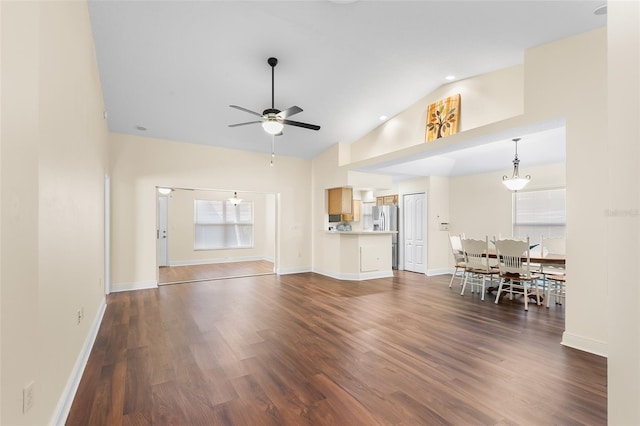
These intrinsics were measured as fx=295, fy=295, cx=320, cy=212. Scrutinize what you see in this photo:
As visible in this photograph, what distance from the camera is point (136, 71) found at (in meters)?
4.08

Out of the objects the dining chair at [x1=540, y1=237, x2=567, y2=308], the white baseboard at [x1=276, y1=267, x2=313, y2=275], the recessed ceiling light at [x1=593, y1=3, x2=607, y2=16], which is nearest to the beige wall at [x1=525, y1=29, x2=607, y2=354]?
the recessed ceiling light at [x1=593, y1=3, x2=607, y2=16]

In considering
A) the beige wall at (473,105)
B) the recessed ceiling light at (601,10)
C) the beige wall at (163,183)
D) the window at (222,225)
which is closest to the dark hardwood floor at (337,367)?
the beige wall at (163,183)

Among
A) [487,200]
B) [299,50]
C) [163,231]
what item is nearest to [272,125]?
[299,50]

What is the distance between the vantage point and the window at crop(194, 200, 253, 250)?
9.51m

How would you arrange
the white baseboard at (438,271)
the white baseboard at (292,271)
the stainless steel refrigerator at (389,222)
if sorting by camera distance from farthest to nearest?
1. the stainless steel refrigerator at (389,222)
2. the white baseboard at (292,271)
3. the white baseboard at (438,271)

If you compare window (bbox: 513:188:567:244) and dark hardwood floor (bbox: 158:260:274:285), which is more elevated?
window (bbox: 513:188:567:244)

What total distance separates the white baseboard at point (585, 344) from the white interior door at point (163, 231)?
9.08 metres

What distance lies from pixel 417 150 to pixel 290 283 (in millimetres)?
3750

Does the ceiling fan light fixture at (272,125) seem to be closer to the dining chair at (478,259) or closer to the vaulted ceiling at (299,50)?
the vaulted ceiling at (299,50)

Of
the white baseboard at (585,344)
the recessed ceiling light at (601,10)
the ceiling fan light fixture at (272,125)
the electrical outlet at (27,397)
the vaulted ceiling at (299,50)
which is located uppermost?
the vaulted ceiling at (299,50)

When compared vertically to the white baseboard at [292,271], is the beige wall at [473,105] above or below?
above

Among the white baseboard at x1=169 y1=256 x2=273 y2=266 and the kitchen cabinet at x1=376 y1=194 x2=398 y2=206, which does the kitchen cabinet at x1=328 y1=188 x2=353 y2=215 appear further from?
the white baseboard at x1=169 y1=256 x2=273 y2=266

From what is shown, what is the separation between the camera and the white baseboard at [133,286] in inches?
222

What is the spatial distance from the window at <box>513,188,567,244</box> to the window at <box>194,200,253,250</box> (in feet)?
25.8
